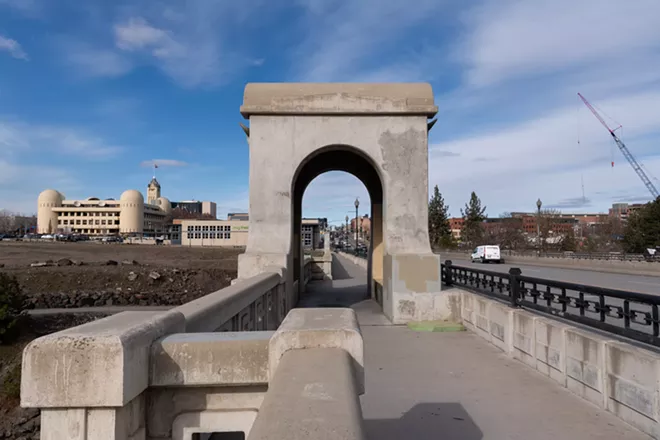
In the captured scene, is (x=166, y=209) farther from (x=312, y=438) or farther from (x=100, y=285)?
(x=312, y=438)

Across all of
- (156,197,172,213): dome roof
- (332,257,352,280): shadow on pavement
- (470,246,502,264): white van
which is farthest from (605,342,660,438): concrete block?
(156,197,172,213): dome roof

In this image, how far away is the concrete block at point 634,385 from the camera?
4293 mm

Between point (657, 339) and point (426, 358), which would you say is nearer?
point (657, 339)

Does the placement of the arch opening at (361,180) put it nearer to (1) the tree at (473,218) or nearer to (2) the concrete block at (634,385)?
(2) the concrete block at (634,385)

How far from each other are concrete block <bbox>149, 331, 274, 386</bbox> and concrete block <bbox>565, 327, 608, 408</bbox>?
14.2 ft

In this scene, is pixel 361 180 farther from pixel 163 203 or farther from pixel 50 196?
pixel 163 203

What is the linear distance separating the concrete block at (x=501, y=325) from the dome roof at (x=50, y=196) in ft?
466

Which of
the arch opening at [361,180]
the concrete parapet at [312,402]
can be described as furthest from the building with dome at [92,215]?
the concrete parapet at [312,402]

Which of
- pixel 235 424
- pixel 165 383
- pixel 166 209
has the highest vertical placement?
pixel 166 209

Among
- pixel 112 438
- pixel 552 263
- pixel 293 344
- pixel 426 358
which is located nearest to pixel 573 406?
pixel 426 358

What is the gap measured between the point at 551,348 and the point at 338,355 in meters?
4.85

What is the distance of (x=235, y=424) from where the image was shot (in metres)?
3.10

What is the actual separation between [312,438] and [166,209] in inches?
6690

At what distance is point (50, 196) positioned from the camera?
403ft
